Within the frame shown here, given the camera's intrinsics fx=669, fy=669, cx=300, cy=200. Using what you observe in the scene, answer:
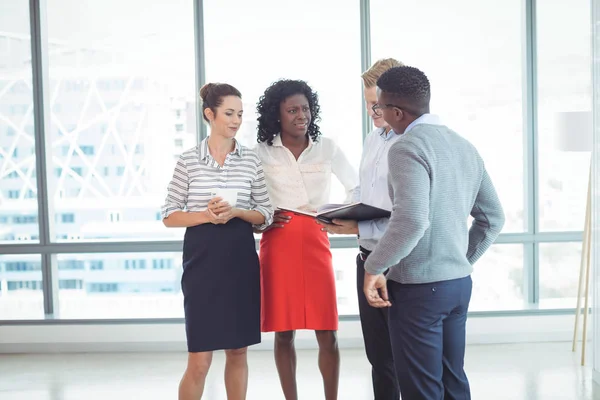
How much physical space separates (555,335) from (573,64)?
184cm

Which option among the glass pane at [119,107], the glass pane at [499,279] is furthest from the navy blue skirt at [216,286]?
the glass pane at [499,279]

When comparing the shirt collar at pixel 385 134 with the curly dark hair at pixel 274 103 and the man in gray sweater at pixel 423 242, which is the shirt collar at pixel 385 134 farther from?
the curly dark hair at pixel 274 103

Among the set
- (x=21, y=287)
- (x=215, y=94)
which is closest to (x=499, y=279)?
(x=215, y=94)

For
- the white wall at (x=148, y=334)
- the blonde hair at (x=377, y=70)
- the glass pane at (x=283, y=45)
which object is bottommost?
the white wall at (x=148, y=334)

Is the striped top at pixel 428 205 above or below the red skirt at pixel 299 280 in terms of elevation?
above

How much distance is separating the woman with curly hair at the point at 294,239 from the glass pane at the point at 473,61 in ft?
5.83

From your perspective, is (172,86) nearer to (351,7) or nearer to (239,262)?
(351,7)

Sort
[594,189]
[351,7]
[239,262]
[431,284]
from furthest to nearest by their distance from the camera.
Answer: [351,7], [594,189], [239,262], [431,284]

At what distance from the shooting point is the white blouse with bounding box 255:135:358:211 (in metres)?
2.92

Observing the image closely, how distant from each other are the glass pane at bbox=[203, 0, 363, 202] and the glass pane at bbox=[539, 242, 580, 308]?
1693 millimetres

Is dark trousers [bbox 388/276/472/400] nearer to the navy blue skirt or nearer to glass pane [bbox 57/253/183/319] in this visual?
the navy blue skirt

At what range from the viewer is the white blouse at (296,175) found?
2922 mm

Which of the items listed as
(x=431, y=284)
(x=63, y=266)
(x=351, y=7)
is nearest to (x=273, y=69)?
(x=351, y=7)

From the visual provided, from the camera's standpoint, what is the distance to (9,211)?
4633 mm
